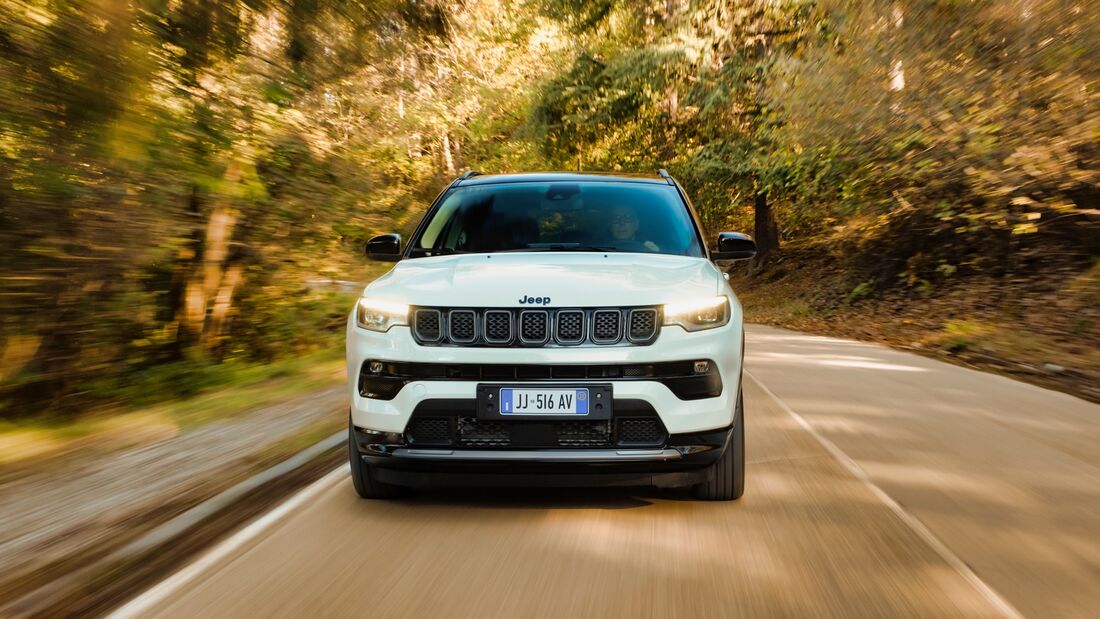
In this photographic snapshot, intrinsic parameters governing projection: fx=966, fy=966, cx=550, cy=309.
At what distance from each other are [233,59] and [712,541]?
5556 millimetres

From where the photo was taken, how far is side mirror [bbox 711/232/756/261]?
5723 millimetres

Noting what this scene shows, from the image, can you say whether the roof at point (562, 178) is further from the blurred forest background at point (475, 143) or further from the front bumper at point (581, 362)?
the blurred forest background at point (475, 143)

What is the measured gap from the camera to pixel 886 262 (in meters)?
20.6

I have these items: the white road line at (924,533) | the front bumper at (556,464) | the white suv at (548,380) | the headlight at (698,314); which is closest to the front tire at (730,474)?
the white suv at (548,380)

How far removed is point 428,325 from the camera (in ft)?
14.5

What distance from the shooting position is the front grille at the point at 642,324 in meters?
4.35

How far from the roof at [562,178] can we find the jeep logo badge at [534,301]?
1.82m

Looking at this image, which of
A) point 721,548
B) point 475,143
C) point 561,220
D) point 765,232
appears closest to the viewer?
point 721,548

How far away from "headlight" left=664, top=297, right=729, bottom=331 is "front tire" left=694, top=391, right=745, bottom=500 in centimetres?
43

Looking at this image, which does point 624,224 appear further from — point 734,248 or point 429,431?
point 429,431

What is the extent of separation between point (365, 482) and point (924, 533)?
8.59 feet

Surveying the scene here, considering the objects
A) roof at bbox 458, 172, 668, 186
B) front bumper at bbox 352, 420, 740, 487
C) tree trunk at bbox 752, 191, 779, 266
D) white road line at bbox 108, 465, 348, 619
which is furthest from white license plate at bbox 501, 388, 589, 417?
tree trunk at bbox 752, 191, 779, 266

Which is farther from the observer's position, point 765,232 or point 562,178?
point 765,232

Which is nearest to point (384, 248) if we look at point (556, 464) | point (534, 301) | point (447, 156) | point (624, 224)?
point (624, 224)
